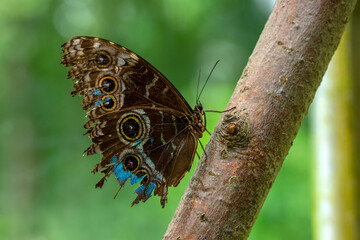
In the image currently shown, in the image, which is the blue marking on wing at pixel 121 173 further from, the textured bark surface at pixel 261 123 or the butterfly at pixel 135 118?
the textured bark surface at pixel 261 123

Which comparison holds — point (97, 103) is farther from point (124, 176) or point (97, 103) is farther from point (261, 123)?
point (261, 123)

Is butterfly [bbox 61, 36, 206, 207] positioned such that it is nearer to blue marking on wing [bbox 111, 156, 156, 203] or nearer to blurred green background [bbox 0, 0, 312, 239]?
blue marking on wing [bbox 111, 156, 156, 203]

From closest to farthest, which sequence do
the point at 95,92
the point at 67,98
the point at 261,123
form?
the point at 261,123 → the point at 95,92 → the point at 67,98

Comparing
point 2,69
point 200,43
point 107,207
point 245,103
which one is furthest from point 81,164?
point 245,103

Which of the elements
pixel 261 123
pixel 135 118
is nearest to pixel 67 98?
pixel 135 118

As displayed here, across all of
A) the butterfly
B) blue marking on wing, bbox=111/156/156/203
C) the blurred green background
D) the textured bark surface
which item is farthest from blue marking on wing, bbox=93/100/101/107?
the blurred green background

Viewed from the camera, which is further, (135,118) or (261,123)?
(135,118)

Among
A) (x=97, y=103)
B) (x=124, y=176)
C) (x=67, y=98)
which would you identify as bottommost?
(x=124, y=176)
